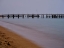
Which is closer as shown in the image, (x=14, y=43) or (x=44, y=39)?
(x=14, y=43)

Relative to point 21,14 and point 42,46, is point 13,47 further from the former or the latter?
point 21,14

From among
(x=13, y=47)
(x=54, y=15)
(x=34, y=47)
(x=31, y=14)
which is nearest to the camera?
(x=13, y=47)

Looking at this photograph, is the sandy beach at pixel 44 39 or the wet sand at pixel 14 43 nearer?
the wet sand at pixel 14 43

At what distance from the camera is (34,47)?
21.5 ft

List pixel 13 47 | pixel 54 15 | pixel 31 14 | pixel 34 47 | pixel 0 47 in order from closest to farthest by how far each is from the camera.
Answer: pixel 0 47, pixel 13 47, pixel 34 47, pixel 54 15, pixel 31 14

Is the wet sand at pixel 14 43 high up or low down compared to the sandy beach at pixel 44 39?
up

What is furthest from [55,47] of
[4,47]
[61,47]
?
[4,47]

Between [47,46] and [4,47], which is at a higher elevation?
[4,47]

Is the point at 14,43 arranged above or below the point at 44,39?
above

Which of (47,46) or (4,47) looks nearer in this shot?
(4,47)

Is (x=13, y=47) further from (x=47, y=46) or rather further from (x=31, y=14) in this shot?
(x=31, y=14)

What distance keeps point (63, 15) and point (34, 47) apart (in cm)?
6316

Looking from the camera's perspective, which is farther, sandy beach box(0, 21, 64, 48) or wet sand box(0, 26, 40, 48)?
sandy beach box(0, 21, 64, 48)

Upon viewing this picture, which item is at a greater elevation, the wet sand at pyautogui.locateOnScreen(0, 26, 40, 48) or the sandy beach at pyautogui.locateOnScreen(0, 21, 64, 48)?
the wet sand at pyautogui.locateOnScreen(0, 26, 40, 48)
